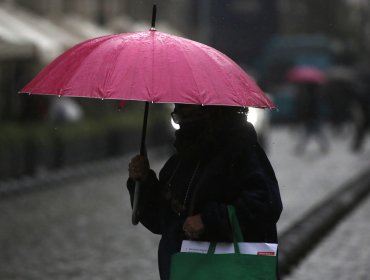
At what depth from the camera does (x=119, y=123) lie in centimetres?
2447

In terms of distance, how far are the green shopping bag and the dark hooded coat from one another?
0.19 ft

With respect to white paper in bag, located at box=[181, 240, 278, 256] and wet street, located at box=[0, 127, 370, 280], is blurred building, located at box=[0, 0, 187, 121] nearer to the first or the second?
wet street, located at box=[0, 127, 370, 280]

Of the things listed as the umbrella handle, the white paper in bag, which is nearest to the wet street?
the umbrella handle

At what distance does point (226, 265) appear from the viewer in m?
4.30

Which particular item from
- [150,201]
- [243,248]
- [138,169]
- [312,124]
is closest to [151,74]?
[138,169]

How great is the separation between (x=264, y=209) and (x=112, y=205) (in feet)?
34.3

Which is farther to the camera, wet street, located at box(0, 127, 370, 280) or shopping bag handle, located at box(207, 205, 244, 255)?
wet street, located at box(0, 127, 370, 280)

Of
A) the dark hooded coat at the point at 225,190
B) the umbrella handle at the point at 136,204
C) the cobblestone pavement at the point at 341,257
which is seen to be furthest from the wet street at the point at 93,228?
the dark hooded coat at the point at 225,190

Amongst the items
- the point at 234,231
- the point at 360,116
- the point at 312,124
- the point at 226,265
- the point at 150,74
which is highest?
Answer: the point at 150,74

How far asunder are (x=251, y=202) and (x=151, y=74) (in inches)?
25.0

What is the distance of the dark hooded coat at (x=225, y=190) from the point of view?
434 centimetres

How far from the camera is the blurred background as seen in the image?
39.2ft

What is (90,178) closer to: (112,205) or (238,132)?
(112,205)

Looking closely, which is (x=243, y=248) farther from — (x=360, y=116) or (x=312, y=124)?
(x=312, y=124)
